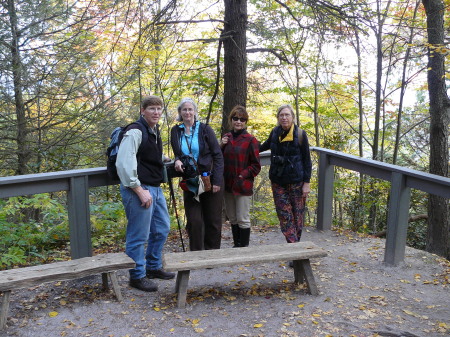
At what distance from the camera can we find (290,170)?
4.73 m

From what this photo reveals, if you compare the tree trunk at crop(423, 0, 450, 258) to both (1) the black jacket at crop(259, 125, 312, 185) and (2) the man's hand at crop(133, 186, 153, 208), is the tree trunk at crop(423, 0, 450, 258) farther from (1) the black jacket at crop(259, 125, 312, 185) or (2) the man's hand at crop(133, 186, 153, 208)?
(2) the man's hand at crop(133, 186, 153, 208)

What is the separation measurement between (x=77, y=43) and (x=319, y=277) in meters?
6.98

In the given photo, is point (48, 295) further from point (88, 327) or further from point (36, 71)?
point (36, 71)

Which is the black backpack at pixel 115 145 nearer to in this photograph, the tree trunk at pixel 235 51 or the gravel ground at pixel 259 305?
the gravel ground at pixel 259 305

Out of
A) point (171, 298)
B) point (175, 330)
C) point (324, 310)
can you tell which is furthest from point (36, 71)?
point (324, 310)

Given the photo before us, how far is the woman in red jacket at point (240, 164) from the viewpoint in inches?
187

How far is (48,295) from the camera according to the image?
3945 mm

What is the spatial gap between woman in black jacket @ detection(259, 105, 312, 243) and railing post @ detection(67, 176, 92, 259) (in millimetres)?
2143

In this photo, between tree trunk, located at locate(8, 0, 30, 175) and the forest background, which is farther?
tree trunk, located at locate(8, 0, 30, 175)

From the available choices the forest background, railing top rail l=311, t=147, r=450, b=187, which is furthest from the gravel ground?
the forest background

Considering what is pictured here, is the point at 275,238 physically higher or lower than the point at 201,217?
lower

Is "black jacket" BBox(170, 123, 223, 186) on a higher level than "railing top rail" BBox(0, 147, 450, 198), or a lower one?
higher

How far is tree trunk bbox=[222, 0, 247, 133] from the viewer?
6125 mm

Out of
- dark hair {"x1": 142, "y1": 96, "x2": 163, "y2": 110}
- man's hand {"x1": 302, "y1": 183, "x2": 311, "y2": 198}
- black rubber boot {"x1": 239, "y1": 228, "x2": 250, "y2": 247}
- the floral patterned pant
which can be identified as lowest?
black rubber boot {"x1": 239, "y1": 228, "x2": 250, "y2": 247}
